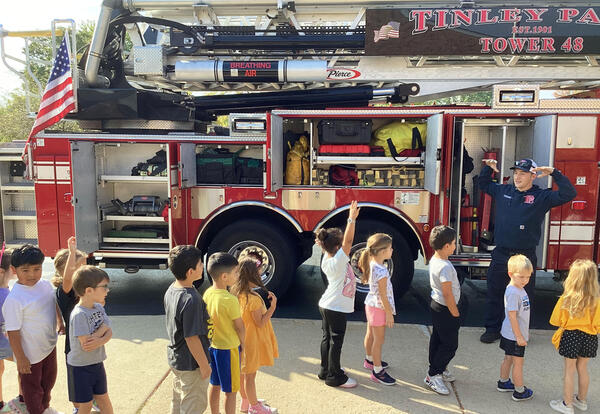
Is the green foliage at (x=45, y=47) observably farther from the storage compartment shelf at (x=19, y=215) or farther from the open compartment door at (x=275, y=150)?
the open compartment door at (x=275, y=150)

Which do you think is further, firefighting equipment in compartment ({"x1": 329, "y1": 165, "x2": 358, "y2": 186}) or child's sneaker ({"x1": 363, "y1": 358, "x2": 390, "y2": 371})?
firefighting equipment in compartment ({"x1": 329, "y1": 165, "x2": 358, "y2": 186})

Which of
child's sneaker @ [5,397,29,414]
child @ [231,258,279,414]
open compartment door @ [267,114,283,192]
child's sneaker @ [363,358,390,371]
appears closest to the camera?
child @ [231,258,279,414]

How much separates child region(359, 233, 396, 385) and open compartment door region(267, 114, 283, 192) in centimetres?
191

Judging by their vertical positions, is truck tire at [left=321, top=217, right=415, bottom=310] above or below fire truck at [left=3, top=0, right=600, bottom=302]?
below

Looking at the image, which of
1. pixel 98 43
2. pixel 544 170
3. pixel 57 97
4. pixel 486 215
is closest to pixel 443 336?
pixel 544 170

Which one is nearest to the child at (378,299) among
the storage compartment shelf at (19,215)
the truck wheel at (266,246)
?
the truck wheel at (266,246)

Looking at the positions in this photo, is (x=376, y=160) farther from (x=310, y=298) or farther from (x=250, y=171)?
(x=310, y=298)

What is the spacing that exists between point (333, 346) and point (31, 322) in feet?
7.03

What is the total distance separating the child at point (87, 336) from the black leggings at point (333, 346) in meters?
1.65

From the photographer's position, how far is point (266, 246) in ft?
19.5

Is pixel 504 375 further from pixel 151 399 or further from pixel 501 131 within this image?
pixel 501 131

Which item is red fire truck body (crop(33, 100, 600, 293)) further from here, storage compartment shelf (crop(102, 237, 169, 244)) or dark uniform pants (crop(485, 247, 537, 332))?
dark uniform pants (crop(485, 247, 537, 332))

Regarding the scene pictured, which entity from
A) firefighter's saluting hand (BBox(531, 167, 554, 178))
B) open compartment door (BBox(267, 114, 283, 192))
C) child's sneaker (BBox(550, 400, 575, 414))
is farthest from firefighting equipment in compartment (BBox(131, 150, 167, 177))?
child's sneaker (BBox(550, 400, 575, 414))

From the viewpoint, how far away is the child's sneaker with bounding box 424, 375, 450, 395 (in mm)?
3883
